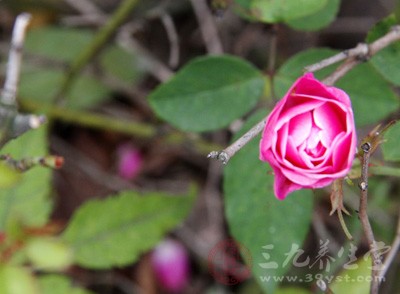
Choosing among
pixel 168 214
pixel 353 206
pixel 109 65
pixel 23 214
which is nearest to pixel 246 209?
pixel 168 214

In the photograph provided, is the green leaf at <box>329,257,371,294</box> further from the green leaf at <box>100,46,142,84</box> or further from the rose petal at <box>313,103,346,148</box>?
the green leaf at <box>100,46,142,84</box>

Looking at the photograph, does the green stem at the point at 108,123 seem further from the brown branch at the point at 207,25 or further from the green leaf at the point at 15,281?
the green leaf at the point at 15,281

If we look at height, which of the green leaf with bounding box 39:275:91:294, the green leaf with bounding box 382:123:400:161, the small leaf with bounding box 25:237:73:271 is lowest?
the green leaf with bounding box 39:275:91:294

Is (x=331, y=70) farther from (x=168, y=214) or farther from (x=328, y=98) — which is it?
(x=168, y=214)

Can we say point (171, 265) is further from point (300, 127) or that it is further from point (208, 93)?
point (300, 127)

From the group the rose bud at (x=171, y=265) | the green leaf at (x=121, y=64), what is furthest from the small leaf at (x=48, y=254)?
the green leaf at (x=121, y=64)

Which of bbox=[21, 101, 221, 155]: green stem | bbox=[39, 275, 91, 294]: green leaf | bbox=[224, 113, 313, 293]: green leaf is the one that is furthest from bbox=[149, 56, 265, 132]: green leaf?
bbox=[21, 101, 221, 155]: green stem
